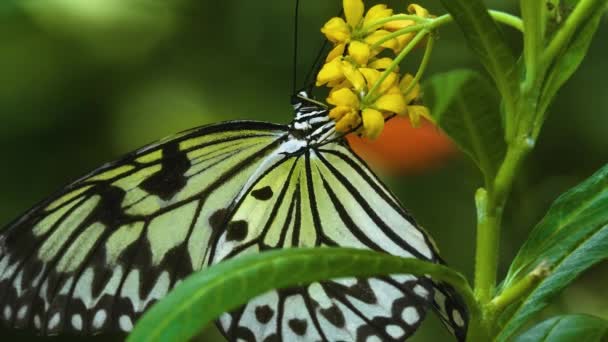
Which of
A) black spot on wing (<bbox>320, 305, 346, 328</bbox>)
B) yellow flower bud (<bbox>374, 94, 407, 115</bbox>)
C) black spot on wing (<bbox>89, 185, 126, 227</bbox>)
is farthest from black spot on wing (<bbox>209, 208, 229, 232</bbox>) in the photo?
yellow flower bud (<bbox>374, 94, 407, 115</bbox>)

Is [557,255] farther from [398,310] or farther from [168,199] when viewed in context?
[168,199]

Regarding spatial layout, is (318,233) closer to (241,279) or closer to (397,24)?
(397,24)

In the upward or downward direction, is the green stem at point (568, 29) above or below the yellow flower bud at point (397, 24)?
below

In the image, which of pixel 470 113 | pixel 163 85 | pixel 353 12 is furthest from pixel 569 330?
pixel 163 85

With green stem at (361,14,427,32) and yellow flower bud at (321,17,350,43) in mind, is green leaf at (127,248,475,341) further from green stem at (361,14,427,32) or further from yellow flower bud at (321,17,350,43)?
yellow flower bud at (321,17,350,43)

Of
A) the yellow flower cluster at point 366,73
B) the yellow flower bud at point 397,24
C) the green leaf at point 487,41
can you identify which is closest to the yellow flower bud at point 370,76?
the yellow flower cluster at point 366,73

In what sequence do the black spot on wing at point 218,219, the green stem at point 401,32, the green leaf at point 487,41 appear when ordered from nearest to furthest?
the green leaf at point 487,41 < the green stem at point 401,32 < the black spot on wing at point 218,219

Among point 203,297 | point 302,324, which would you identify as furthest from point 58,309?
point 203,297

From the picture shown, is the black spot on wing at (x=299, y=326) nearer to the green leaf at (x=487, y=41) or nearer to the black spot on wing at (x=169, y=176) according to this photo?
the black spot on wing at (x=169, y=176)
